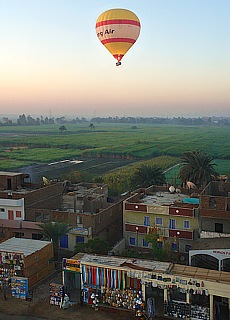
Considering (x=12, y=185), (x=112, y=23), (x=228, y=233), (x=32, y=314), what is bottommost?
(x=32, y=314)

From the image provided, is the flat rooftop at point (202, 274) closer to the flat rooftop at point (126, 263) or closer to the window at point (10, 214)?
the flat rooftop at point (126, 263)

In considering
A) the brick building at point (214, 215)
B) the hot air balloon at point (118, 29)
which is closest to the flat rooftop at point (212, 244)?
the brick building at point (214, 215)

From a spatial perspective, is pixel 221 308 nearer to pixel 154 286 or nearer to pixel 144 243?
pixel 154 286

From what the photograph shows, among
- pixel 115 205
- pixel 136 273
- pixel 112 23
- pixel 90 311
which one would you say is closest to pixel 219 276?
pixel 136 273

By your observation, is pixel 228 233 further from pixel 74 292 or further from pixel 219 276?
pixel 74 292

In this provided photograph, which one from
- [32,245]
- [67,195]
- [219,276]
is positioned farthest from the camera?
[67,195]

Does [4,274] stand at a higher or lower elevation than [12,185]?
lower
